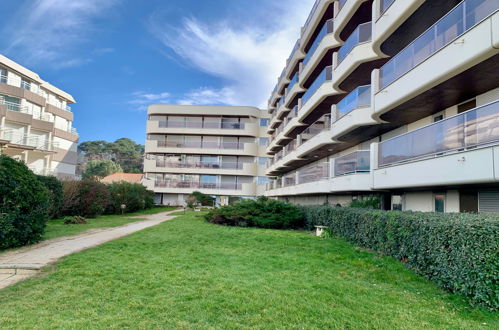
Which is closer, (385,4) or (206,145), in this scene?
(385,4)

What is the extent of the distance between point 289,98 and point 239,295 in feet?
85.7

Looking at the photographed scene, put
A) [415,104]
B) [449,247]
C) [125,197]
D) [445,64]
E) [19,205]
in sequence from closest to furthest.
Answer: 1. [449,247]
2. [445,64]
3. [19,205]
4. [415,104]
5. [125,197]

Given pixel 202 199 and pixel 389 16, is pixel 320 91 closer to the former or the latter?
pixel 389 16

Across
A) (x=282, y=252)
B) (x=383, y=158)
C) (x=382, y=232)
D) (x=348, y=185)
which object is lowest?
(x=282, y=252)

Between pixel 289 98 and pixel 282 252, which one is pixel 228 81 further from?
A: pixel 282 252

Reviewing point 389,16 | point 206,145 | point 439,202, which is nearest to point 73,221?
point 439,202

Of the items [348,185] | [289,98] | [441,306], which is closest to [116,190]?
[289,98]

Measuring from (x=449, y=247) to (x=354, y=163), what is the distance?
8.53 m

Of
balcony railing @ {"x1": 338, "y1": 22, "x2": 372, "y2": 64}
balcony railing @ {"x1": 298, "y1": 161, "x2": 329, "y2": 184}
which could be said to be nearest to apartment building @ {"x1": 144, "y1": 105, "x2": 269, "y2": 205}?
balcony railing @ {"x1": 298, "y1": 161, "x2": 329, "y2": 184}

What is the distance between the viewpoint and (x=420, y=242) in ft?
22.4

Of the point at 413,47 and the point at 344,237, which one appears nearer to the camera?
the point at 413,47

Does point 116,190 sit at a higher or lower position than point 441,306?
higher

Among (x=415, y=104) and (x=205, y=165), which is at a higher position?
(x=205, y=165)

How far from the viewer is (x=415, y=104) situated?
1100cm
